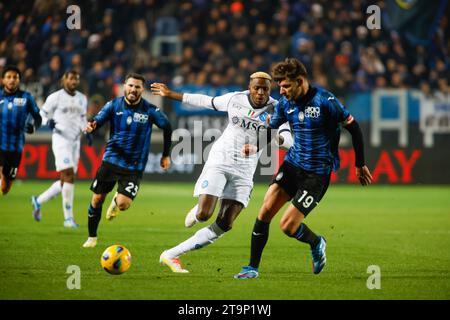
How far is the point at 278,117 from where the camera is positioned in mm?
8852

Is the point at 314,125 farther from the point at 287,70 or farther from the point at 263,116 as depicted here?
the point at 263,116

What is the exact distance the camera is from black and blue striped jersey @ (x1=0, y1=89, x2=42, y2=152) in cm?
1328

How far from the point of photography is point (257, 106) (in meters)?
9.53

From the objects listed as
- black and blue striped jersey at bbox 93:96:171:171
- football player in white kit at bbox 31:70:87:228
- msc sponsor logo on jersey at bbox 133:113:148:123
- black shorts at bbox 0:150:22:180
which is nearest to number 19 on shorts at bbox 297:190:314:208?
black and blue striped jersey at bbox 93:96:171:171

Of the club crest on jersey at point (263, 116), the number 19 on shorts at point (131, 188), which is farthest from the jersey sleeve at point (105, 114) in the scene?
the club crest on jersey at point (263, 116)

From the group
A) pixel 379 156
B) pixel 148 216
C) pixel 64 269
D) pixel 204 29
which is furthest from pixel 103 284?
pixel 204 29

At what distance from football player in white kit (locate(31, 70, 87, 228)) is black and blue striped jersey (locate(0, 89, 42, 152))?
0.41 m

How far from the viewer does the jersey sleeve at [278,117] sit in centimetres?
882

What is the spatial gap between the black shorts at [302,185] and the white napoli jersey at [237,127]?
2.86 ft

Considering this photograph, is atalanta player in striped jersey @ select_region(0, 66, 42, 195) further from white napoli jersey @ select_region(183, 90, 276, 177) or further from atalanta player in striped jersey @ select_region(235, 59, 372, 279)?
atalanta player in striped jersey @ select_region(235, 59, 372, 279)

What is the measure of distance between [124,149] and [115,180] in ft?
1.42

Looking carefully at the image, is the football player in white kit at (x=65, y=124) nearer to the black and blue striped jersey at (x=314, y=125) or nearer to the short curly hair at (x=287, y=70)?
the black and blue striped jersey at (x=314, y=125)

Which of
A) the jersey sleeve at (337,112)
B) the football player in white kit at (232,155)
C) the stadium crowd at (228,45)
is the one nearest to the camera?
the jersey sleeve at (337,112)

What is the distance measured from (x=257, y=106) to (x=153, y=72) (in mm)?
13866
